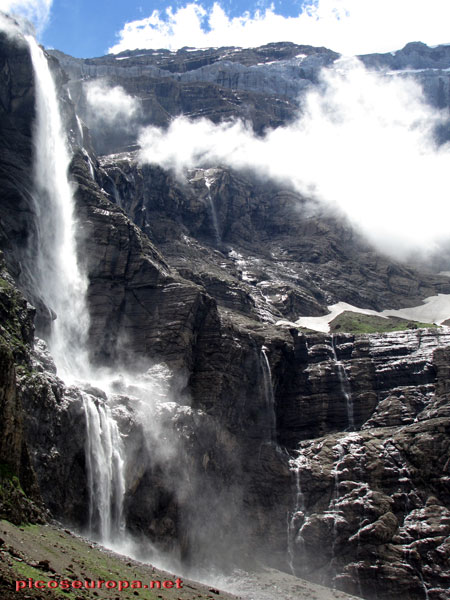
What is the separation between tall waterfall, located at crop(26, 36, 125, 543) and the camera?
71.0 metres

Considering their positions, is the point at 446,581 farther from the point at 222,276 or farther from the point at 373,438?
the point at 222,276

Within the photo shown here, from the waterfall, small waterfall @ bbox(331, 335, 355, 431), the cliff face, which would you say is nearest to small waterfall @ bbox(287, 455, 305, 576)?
the cliff face

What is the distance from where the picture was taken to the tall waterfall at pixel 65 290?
71000mm

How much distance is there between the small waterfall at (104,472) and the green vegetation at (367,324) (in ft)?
338

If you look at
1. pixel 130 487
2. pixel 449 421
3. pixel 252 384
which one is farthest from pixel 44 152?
pixel 449 421

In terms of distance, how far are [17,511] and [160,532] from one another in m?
30.0

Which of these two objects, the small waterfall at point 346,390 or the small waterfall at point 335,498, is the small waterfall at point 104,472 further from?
the small waterfall at point 346,390

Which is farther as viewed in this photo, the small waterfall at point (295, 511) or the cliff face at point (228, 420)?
the small waterfall at point (295, 511)

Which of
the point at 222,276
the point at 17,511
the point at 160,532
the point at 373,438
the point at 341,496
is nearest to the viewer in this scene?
the point at 17,511

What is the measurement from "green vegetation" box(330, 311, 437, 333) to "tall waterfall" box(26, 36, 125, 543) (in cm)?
8705

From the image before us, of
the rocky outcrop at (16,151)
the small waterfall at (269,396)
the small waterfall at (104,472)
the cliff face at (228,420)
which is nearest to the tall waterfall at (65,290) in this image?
the small waterfall at (104,472)

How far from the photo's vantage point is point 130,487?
74.5 meters

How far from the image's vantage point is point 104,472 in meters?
71.8

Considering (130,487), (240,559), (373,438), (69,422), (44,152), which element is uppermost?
(44,152)
